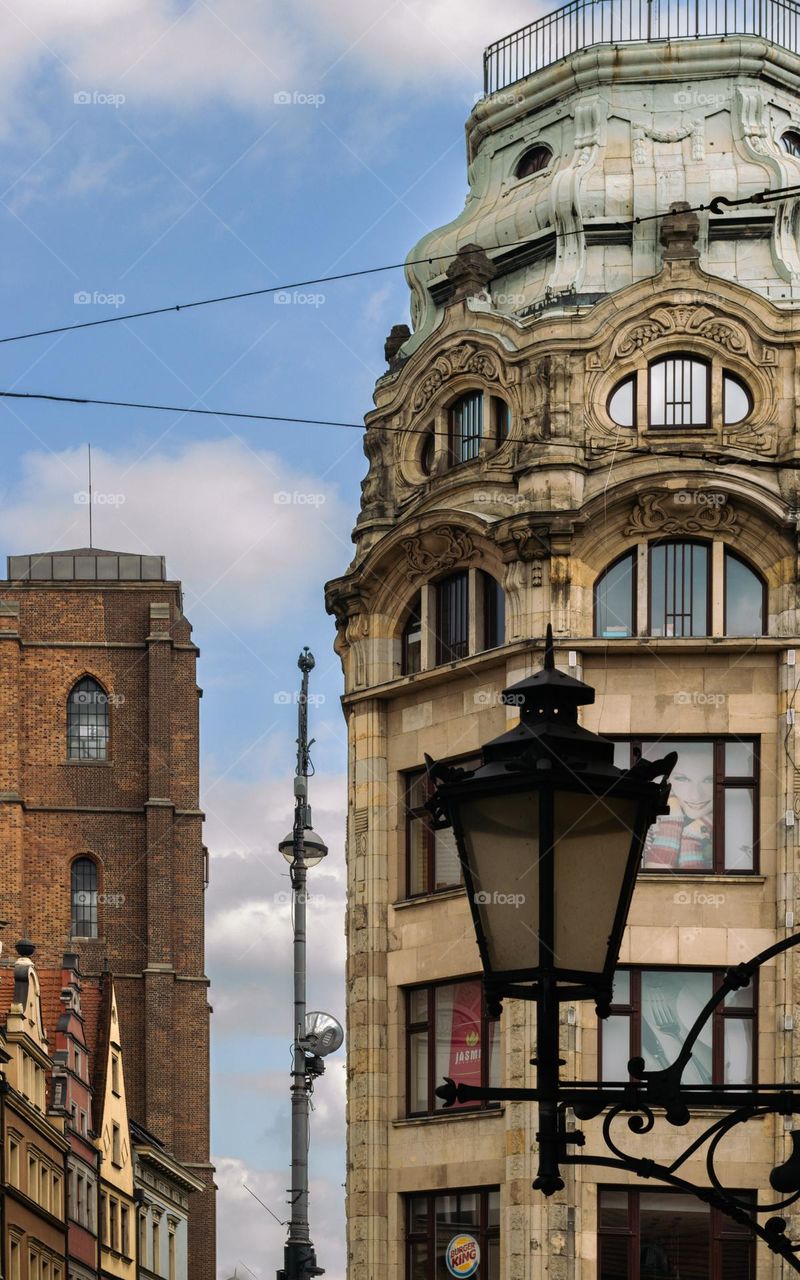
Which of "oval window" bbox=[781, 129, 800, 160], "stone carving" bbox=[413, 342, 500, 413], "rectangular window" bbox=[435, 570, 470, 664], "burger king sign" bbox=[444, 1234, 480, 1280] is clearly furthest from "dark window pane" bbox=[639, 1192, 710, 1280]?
"oval window" bbox=[781, 129, 800, 160]

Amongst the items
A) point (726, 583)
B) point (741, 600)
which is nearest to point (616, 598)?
point (726, 583)

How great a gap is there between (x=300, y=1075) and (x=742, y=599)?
10798 mm

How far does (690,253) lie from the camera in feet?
129

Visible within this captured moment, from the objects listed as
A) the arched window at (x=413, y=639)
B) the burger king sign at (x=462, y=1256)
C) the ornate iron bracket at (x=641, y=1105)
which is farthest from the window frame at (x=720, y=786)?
the ornate iron bracket at (x=641, y=1105)

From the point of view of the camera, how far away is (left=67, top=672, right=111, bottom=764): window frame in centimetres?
9744

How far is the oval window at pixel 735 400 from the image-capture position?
3938 centimetres

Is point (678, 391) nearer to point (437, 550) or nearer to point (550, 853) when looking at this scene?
point (437, 550)

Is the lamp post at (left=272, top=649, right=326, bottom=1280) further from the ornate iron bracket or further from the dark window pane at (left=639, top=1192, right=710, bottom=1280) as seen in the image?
the ornate iron bracket

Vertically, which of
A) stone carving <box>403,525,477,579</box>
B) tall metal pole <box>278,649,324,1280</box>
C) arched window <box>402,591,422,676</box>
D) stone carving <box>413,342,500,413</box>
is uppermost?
stone carving <box>413,342,500,413</box>

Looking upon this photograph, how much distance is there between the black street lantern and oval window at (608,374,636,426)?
3055 cm

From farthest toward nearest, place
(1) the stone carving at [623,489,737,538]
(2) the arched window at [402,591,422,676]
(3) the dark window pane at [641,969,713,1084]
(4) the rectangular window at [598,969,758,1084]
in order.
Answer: (2) the arched window at [402,591,422,676]
(1) the stone carving at [623,489,737,538]
(4) the rectangular window at [598,969,758,1084]
(3) the dark window pane at [641,969,713,1084]

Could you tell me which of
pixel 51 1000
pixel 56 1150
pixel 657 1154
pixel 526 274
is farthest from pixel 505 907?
pixel 51 1000

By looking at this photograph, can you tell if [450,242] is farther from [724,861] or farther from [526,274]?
[724,861]

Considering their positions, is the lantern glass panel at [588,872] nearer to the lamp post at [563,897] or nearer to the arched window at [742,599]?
the lamp post at [563,897]
